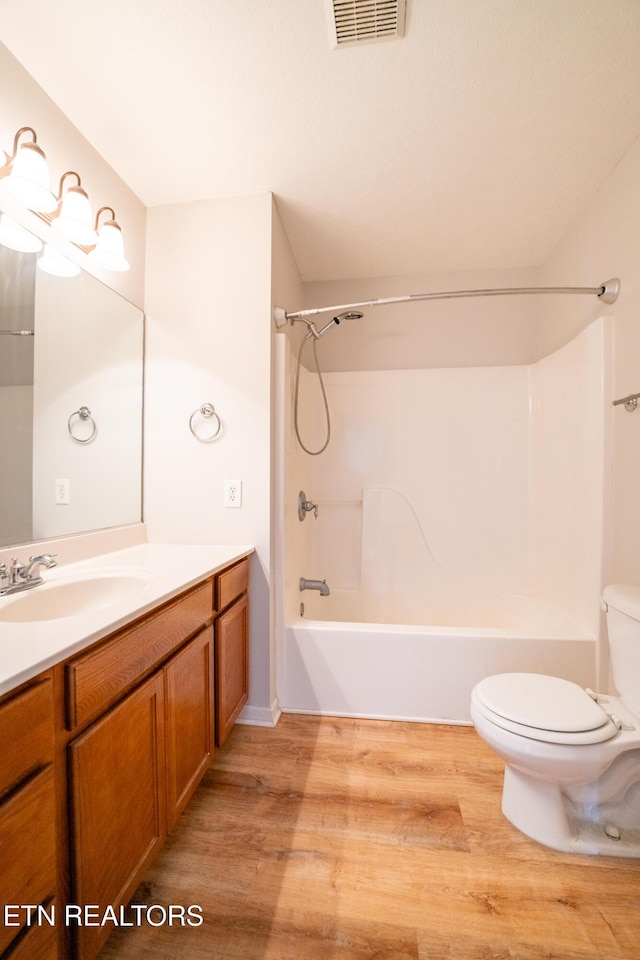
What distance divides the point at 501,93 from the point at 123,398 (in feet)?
5.94

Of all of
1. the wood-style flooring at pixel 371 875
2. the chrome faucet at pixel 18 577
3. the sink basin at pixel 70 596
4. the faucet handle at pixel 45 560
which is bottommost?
the wood-style flooring at pixel 371 875

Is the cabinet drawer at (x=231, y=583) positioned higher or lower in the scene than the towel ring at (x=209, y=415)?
lower

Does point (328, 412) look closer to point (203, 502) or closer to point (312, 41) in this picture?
point (203, 502)

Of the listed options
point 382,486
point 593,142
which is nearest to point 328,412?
point 382,486

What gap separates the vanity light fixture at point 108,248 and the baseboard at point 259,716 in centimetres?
195

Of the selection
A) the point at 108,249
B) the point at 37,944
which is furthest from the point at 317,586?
the point at 108,249

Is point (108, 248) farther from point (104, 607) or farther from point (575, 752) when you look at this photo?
point (575, 752)

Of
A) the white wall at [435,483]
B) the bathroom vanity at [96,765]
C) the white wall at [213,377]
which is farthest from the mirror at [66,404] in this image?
the white wall at [435,483]

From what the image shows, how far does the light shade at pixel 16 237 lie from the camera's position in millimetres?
1115

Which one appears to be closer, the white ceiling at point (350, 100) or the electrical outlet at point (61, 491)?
the white ceiling at point (350, 100)

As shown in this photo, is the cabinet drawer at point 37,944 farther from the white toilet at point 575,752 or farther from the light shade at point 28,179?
the light shade at point 28,179

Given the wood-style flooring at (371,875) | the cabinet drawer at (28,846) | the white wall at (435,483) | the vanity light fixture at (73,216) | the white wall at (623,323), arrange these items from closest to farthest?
the cabinet drawer at (28,846) < the wood-style flooring at (371,875) < the vanity light fixture at (73,216) < the white wall at (623,323) < the white wall at (435,483)

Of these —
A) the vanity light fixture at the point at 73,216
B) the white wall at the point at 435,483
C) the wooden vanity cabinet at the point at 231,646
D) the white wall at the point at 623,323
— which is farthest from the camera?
the white wall at the point at 435,483

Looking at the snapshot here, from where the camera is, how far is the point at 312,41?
1.11m
